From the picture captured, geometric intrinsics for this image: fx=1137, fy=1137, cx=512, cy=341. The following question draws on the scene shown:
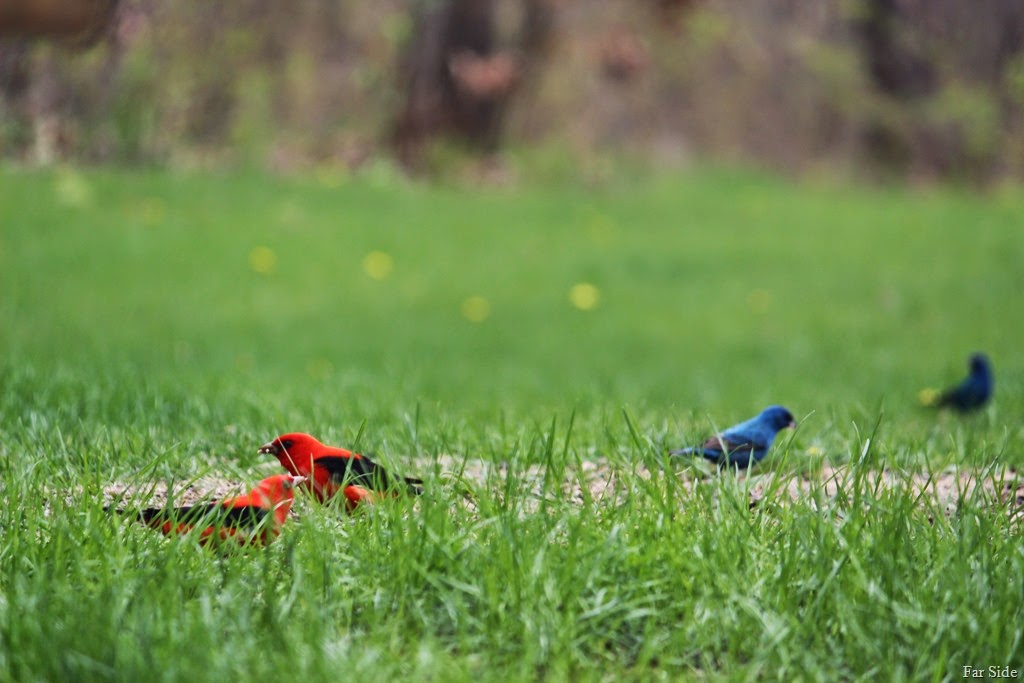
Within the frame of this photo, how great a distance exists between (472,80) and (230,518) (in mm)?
10406

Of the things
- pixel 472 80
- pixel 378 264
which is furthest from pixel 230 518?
pixel 472 80

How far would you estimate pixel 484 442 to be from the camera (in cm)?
351

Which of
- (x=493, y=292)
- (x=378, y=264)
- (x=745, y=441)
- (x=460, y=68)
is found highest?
(x=460, y=68)

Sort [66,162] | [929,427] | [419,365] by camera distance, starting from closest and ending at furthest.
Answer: [929,427] → [419,365] → [66,162]

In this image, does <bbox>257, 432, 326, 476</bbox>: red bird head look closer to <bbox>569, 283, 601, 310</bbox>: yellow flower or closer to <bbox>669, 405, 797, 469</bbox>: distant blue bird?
<bbox>669, 405, 797, 469</bbox>: distant blue bird

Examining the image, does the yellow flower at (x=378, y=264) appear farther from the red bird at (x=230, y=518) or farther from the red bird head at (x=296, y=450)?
the red bird at (x=230, y=518)

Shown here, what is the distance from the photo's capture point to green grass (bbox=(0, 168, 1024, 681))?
86.8 inches

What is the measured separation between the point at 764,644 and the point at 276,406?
2472mm

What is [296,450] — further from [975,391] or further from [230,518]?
[975,391]

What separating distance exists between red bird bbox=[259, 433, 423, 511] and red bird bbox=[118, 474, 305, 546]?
0.17 metres

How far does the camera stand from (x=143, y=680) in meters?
1.96

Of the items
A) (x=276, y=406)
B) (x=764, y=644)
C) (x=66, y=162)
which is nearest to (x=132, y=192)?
(x=66, y=162)

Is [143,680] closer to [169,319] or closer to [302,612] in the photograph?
[302,612]

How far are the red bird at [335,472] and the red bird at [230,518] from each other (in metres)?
0.17
